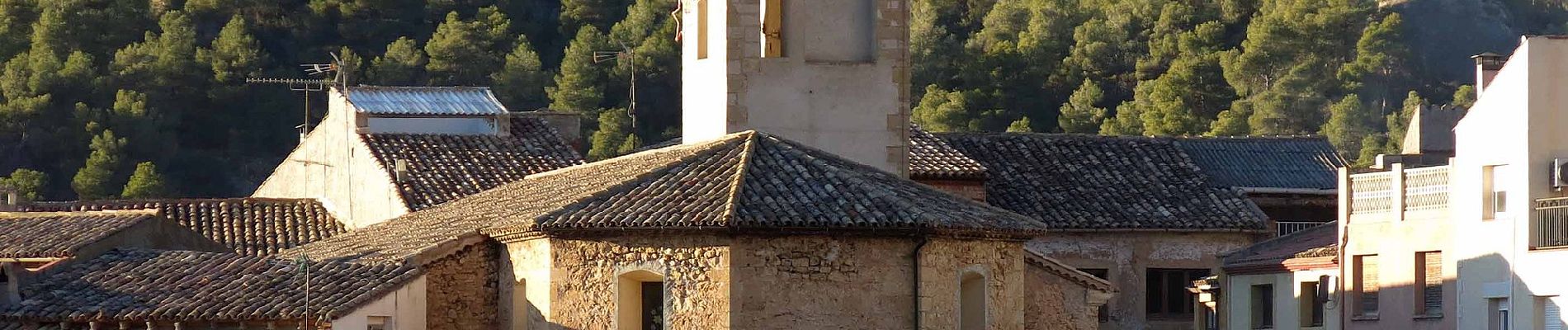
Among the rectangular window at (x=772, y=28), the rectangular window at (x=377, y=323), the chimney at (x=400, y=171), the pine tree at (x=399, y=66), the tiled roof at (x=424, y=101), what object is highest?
the pine tree at (x=399, y=66)

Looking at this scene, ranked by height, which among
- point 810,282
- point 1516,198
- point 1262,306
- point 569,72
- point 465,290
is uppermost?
point 569,72

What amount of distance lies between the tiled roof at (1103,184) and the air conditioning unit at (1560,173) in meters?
8.98

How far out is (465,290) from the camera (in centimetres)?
3094

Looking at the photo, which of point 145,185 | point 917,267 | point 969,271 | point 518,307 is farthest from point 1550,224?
point 145,185

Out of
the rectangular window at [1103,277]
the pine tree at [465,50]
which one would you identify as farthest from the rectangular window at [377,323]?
the pine tree at [465,50]

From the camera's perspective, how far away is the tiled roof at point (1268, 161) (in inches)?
1932

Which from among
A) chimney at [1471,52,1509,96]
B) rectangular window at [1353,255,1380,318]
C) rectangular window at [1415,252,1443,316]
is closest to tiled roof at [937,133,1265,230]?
rectangular window at [1353,255,1380,318]

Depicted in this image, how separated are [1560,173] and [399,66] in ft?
148

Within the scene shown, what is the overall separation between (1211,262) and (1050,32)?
35.0 m

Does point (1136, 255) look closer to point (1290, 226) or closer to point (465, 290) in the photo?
point (1290, 226)

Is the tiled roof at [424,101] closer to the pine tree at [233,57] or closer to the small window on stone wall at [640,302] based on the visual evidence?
the small window on stone wall at [640,302]

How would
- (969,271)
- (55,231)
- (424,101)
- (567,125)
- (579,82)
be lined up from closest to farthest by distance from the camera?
(969,271), (55,231), (424,101), (567,125), (579,82)

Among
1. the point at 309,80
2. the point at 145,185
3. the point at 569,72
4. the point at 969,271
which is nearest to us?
the point at 969,271

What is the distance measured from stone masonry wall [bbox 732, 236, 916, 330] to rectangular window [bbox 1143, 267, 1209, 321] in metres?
18.4
